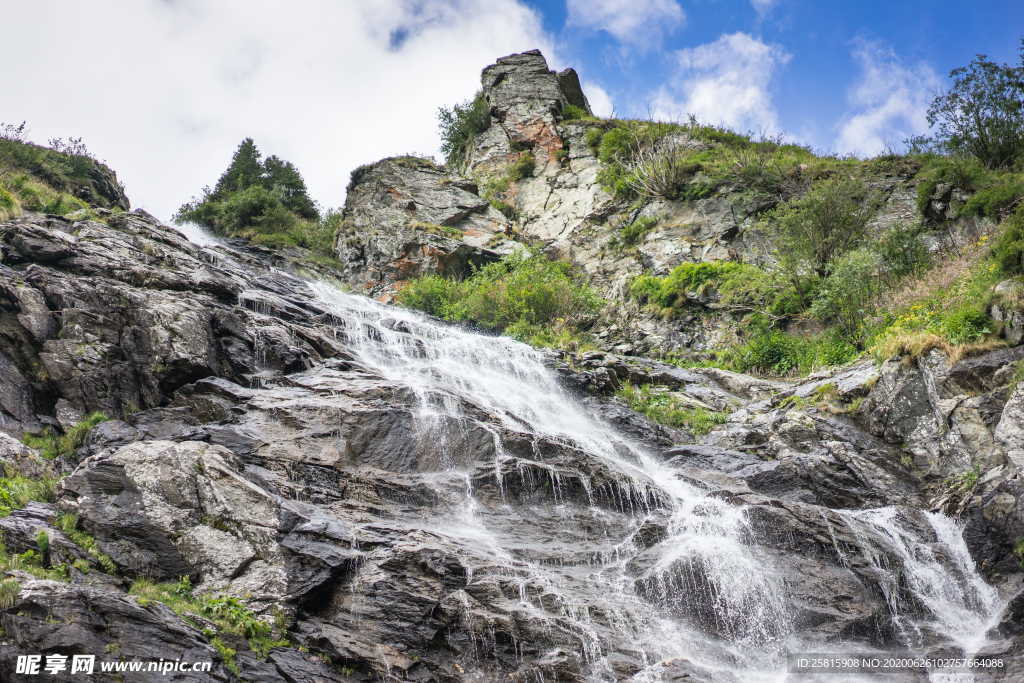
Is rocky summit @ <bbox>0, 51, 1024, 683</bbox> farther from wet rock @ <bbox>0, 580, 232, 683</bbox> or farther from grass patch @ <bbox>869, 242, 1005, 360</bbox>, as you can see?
grass patch @ <bbox>869, 242, 1005, 360</bbox>

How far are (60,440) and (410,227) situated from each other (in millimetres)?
20078

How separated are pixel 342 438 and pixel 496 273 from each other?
1556 centimetres

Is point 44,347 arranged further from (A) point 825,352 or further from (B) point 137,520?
(A) point 825,352

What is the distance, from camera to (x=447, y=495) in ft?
33.8

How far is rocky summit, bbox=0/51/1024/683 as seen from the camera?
753 cm

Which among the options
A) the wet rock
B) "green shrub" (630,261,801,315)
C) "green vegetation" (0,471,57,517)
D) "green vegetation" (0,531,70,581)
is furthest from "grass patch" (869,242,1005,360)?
"green vegetation" (0,471,57,517)

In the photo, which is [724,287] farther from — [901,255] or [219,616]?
[219,616]

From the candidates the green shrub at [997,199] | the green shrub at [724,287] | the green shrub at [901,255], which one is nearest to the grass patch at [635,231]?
the green shrub at [724,287]

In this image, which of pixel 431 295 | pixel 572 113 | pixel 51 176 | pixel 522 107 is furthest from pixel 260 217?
pixel 572 113

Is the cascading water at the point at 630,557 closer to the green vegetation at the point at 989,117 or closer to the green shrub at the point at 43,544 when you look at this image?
the green shrub at the point at 43,544

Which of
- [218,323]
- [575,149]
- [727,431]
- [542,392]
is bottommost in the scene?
[727,431]

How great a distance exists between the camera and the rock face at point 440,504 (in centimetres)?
760

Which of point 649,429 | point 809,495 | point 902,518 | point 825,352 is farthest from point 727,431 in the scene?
point 825,352

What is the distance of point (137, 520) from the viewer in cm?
797
